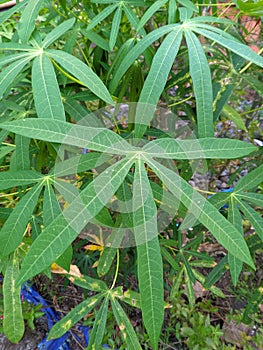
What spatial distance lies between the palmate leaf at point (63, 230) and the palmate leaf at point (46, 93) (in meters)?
0.13

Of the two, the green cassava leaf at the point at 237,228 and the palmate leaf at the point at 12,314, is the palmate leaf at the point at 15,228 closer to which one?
the palmate leaf at the point at 12,314

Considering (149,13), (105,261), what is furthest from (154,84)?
(105,261)

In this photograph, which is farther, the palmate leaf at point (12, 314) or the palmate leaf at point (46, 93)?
the palmate leaf at point (12, 314)

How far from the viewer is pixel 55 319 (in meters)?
1.38

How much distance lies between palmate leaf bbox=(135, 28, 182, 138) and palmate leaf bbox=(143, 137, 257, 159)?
6cm

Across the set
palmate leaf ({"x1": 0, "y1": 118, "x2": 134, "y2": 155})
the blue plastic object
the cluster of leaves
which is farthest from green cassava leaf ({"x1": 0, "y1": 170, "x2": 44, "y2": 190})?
the blue plastic object

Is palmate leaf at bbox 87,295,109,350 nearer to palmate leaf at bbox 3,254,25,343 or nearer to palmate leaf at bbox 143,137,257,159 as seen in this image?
palmate leaf at bbox 3,254,25,343

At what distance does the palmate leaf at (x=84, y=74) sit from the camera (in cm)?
60

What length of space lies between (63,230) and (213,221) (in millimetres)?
209

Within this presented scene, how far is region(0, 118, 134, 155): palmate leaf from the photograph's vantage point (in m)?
0.55

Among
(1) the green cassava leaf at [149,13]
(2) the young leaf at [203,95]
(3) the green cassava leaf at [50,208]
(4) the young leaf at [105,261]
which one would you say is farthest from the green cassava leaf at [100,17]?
(4) the young leaf at [105,261]

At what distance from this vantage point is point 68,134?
564 millimetres

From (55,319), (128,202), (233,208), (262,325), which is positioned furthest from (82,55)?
(262,325)

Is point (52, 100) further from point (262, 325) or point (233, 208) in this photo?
point (262, 325)
